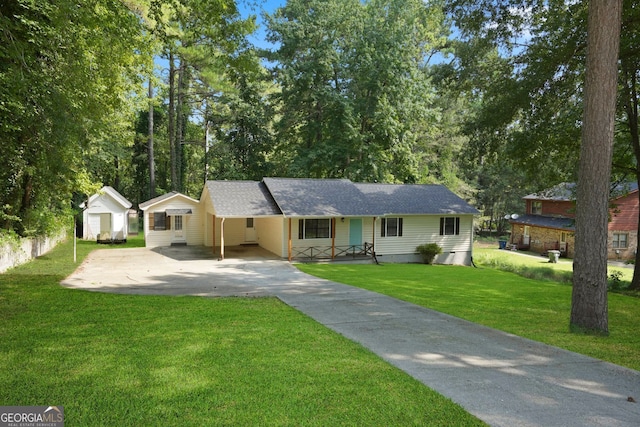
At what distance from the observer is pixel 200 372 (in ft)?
16.7

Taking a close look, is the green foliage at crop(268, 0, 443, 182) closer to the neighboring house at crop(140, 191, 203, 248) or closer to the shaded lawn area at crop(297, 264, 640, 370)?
the neighboring house at crop(140, 191, 203, 248)

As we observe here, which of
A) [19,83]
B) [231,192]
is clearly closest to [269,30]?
[231,192]

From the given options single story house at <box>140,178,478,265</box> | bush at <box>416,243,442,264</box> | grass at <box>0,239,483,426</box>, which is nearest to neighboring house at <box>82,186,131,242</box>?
single story house at <box>140,178,478,265</box>

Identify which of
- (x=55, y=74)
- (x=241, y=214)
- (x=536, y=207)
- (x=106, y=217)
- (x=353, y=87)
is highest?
(x=353, y=87)

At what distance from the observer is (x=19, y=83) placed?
7531mm

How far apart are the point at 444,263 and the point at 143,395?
21030 millimetres

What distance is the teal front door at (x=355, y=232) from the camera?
21281 mm

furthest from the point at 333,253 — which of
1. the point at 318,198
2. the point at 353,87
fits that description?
the point at 353,87

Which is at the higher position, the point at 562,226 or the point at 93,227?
the point at 562,226

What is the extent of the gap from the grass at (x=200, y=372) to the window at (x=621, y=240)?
1167 inches

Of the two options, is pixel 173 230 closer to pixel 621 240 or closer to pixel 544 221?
pixel 544 221

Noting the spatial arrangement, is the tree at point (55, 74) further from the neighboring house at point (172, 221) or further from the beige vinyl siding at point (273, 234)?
the beige vinyl siding at point (273, 234)

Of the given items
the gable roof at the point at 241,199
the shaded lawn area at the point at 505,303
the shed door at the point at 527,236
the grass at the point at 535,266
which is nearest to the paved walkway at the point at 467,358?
the shaded lawn area at the point at 505,303

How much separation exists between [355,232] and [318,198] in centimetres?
262
